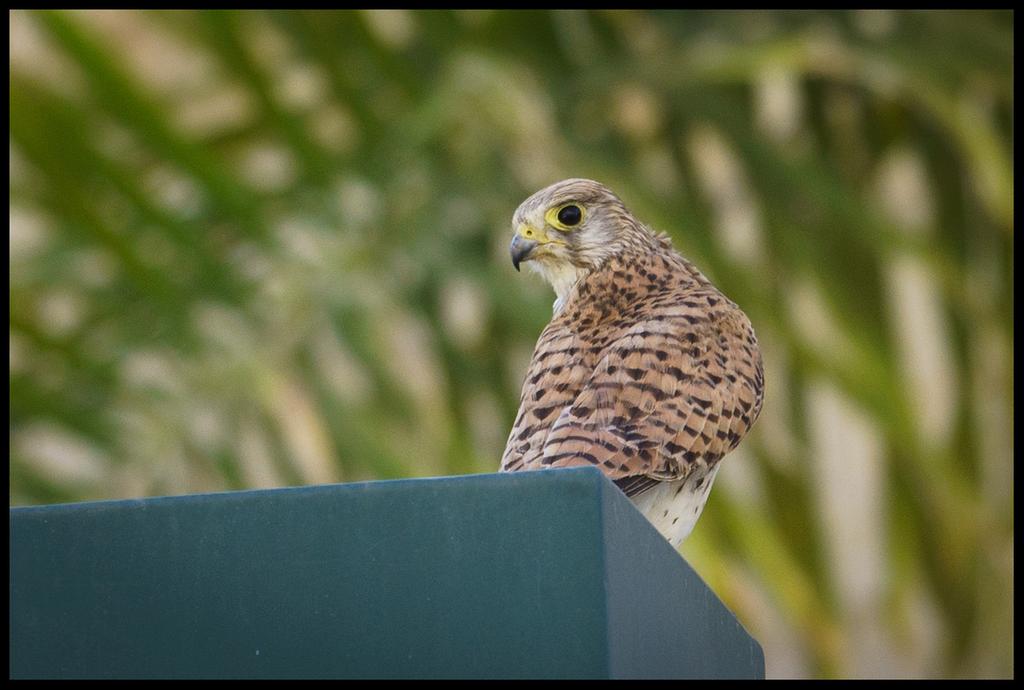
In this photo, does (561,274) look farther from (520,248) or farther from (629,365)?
(629,365)

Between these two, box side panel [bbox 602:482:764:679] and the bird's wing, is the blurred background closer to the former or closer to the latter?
the bird's wing

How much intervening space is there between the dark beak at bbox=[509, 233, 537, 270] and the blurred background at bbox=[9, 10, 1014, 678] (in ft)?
3.60

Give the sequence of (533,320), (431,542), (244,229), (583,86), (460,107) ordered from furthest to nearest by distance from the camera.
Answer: (583,86) → (460,107) → (533,320) → (244,229) → (431,542)

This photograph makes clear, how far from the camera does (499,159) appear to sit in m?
5.11

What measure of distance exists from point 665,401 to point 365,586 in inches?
37.7

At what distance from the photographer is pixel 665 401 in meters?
3.01

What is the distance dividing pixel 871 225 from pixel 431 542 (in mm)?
3234

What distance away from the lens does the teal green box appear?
6.90 ft

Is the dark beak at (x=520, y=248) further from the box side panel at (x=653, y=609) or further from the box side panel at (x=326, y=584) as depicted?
the box side panel at (x=326, y=584)

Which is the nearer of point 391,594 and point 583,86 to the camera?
point 391,594

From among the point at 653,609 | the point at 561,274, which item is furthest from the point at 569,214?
the point at 653,609

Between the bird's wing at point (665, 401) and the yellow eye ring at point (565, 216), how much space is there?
297 mm

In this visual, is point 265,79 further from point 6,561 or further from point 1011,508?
point 1011,508

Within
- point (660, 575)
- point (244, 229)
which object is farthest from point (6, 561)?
point (244, 229)
